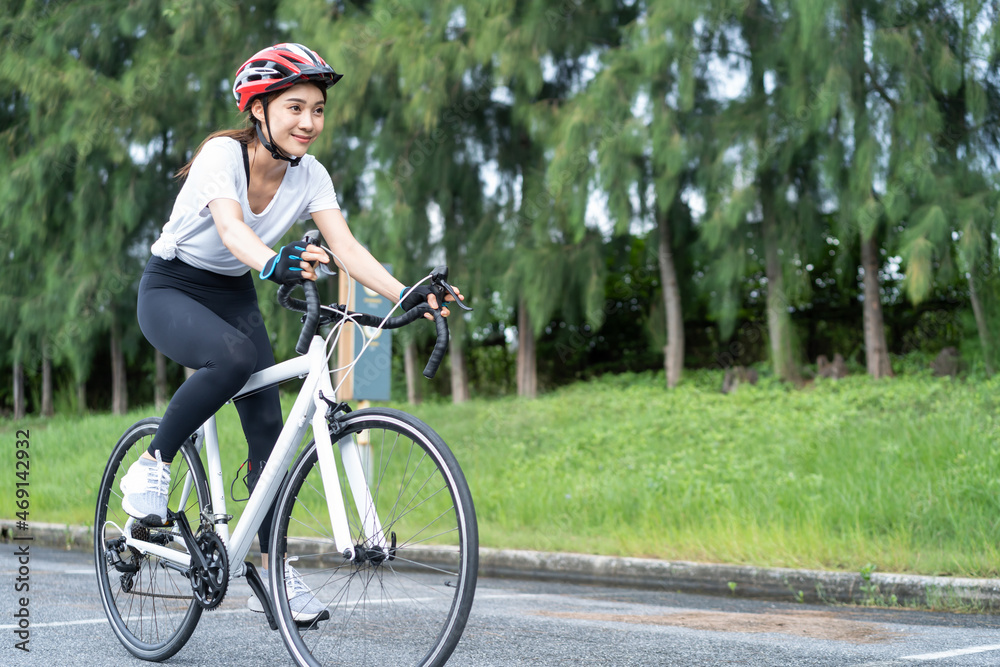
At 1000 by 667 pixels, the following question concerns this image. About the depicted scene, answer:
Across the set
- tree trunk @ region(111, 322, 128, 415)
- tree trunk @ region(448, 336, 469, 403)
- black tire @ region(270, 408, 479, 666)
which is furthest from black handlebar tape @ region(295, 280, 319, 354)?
tree trunk @ region(111, 322, 128, 415)

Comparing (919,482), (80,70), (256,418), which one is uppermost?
(80,70)

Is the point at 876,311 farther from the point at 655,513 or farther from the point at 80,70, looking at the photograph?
the point at 80,70

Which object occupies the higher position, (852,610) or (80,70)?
(80,70)

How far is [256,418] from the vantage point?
10.8 ft

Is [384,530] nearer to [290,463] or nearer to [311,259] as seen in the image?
[290,463]

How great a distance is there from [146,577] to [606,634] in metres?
1.85

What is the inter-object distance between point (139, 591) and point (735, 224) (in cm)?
947

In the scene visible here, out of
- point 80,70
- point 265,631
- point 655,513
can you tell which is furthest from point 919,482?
point 80,70

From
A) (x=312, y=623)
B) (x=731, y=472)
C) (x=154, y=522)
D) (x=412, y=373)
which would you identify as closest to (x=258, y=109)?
(x=154, y=522)

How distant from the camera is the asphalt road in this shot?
3.42 metres

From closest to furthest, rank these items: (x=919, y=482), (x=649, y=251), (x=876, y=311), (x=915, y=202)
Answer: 1. (x=919, y=482)
2. (x=915, y=202)
3. (x=876, y=311)
4. (x=649, y=251)

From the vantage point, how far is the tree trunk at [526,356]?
1466 cm

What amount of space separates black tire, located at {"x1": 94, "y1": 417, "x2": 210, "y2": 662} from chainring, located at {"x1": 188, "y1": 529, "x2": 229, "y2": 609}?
15cm

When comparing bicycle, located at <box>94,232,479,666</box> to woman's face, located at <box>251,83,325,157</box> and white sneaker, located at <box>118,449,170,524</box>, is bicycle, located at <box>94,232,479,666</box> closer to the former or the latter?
white sneaker, located at <box>118,449,170,524</box>
